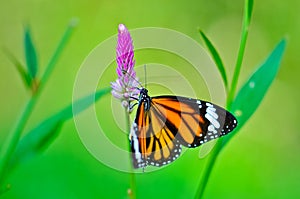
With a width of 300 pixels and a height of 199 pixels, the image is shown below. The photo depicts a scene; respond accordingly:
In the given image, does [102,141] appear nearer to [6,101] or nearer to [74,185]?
[74,185]

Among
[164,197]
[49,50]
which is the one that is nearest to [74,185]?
[164,197]

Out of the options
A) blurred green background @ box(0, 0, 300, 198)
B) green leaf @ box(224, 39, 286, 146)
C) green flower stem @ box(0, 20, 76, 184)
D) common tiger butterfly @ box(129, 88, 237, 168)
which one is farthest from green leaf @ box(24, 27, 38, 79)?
blurred green background @ box(0, 0, 300, 198)

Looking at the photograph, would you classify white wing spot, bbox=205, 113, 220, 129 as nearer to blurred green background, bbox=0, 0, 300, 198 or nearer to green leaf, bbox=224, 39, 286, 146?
green leaf, bbox=224, 39, 286, 146

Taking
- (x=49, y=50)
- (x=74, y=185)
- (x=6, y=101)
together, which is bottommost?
(x=74, y=185)

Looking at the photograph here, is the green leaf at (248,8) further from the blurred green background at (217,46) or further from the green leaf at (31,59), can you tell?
the blurred green background at (217,46)

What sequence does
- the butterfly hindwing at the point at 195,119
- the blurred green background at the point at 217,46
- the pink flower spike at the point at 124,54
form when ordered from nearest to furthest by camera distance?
the pink flower spike at the point at 124,54
the butterfly hindwing at the point at 195,119
the blurred green background at the point at 217,46

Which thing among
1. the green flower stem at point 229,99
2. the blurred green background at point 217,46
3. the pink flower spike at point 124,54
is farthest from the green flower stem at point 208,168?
the blurred green background at point 217,46
